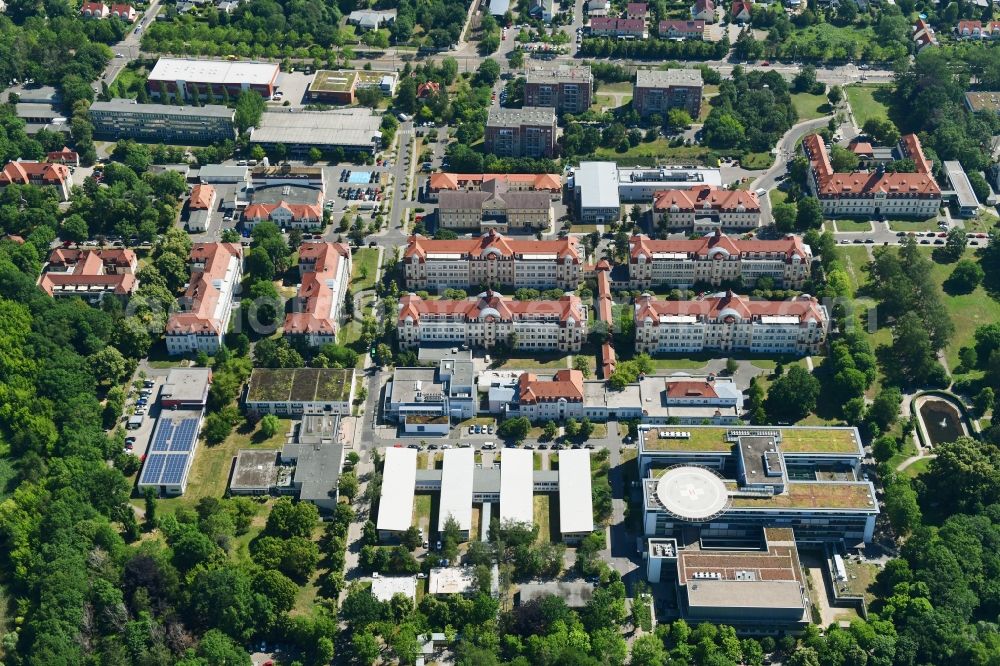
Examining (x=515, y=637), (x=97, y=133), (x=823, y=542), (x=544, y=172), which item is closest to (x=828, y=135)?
(x=544, y=172)

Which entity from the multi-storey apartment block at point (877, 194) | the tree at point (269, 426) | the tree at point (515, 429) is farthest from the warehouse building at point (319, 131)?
the multi-storey apartment block at point (877, 194)

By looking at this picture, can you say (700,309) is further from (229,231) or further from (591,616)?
(229,231)

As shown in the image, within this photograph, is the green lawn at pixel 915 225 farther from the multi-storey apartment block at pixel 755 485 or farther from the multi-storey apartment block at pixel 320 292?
the multi-storey apartment block at pixel 320 292

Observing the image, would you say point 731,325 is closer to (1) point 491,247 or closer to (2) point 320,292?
(1) point 491,247

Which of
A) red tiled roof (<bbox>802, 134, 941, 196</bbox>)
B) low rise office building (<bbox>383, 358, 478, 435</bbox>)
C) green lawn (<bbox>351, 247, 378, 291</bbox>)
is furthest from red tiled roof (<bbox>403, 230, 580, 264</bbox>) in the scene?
red tiled roof (<bbox>802, 134, 941, 196</bbox>)

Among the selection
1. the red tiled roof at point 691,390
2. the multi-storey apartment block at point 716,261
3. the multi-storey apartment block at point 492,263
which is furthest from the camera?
the multi-storey apartment block at point 492,263

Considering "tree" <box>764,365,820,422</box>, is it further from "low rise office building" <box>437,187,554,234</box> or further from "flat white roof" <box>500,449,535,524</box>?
"low rise office building" <box>437,187,554,234</box>

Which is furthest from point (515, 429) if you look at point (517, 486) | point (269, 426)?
point (269, 426)
